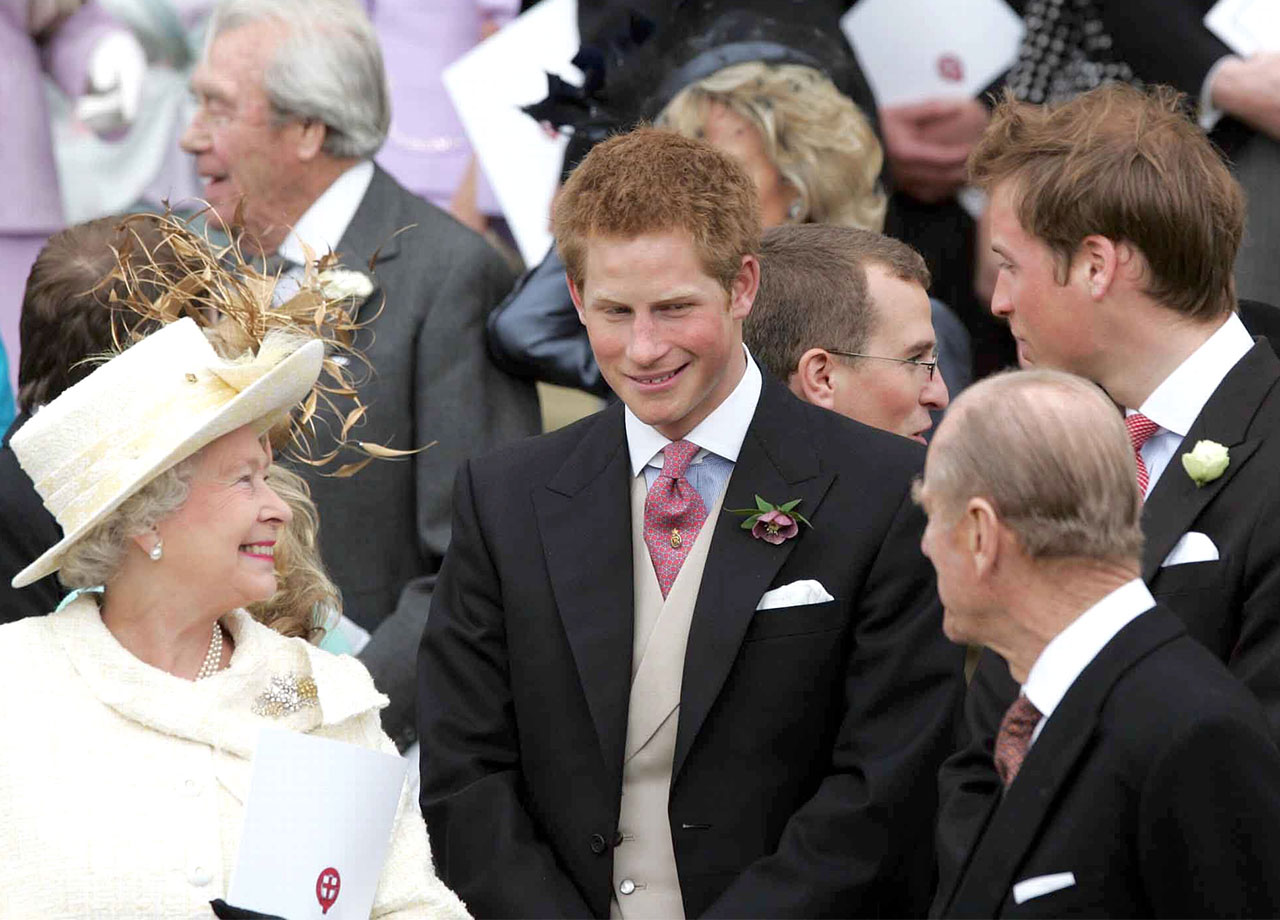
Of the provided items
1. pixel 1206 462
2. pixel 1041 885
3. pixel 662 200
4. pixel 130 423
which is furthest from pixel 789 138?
pixel 1041 885

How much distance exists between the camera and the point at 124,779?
3.30m

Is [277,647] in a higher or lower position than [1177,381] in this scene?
lower

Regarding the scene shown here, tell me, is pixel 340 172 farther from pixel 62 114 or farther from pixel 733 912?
pixel 733 912

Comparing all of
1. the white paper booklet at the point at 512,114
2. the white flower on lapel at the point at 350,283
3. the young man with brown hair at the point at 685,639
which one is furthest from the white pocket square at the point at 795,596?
the white paper booklet at the point at 512,114

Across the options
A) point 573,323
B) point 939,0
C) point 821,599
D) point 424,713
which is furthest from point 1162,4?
point 424,713

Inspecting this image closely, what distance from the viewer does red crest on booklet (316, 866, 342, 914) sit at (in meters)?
3.29

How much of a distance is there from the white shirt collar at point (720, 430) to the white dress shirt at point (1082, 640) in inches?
36.8

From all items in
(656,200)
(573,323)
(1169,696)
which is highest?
(656,200)

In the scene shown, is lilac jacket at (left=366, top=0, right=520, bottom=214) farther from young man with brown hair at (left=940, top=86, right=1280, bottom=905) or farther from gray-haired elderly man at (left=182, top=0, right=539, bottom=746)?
young man with brown hair at (left=940, top=86, right=1280, bottom=905)

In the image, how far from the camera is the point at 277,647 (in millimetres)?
3604

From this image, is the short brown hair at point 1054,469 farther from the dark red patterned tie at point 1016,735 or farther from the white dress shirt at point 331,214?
the white dress shirt at point 331,214

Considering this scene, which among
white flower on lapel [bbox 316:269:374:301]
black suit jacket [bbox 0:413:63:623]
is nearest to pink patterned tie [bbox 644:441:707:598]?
black suit jacket [bbox 0:413:63:623]

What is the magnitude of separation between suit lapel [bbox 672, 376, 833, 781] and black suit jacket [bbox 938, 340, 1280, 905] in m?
0.41

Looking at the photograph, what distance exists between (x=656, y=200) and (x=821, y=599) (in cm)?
77
